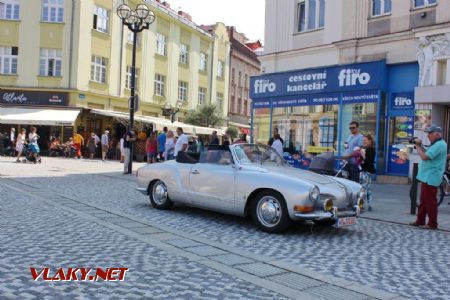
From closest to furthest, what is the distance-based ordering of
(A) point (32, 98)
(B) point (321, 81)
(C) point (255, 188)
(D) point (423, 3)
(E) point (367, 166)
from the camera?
1. (C) point (255, 188)
2. (E) point (367, 166)
3. (D) point (423, 3)
4. (B) point (321, 81)
5. (A) point (32, 98)

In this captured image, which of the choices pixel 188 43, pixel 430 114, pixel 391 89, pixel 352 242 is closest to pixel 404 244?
pixel 352 242

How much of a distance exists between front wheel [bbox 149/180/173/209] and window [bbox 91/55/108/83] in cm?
2403

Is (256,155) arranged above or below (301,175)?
above

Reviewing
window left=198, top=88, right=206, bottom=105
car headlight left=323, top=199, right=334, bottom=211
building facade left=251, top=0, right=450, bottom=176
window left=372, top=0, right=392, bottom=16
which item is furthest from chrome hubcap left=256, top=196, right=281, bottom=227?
window left=198, top=88, right=206, bottom=105

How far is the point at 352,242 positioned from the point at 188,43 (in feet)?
121

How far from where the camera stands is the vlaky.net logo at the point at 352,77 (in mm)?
16562

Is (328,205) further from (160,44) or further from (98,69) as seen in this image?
(160,44)

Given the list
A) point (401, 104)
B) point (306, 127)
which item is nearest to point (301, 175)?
point (401, 104)

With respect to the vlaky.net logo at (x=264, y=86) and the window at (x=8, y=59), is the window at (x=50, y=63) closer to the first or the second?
the window at (x=8, y=59)

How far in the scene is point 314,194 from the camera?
693 cm

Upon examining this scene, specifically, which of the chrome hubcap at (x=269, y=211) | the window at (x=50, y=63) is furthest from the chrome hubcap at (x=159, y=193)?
the window at (x=50, y=63)

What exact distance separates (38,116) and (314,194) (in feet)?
81.6

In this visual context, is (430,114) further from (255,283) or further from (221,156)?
(255,283)

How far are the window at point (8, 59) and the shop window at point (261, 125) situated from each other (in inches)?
694
